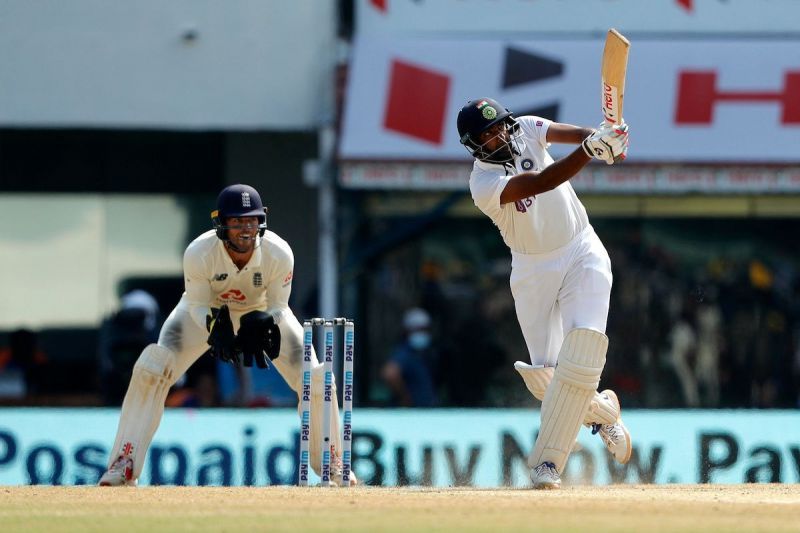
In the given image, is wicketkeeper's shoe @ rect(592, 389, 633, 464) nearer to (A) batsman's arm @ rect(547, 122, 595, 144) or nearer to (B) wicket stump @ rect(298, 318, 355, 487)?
(B) wicket stump @ rect(298, 318, 355, 487)

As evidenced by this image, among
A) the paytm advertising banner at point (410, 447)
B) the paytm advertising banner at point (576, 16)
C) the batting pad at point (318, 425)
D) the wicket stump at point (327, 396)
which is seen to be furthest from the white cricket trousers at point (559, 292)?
the paytm advertising banner at point (576, 16)

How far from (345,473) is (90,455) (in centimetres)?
308

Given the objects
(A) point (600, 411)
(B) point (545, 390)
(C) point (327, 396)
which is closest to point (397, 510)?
(B) point (545, 390)

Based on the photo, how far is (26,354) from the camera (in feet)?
51.4

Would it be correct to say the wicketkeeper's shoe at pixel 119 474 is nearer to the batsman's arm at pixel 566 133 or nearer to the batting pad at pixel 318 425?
the batting pad at pixel 318 425

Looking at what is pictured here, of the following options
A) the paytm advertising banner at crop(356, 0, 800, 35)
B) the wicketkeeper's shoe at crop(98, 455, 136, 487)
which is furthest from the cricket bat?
the paytm advertising banner at crop(356, 0, 800, 35)

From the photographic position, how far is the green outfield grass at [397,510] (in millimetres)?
6434

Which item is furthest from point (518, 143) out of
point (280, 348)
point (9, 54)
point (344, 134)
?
point (9, 54)

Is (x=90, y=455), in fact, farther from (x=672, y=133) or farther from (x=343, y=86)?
(x=672, y=133)

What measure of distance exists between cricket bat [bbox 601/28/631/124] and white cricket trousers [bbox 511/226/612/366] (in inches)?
28.8

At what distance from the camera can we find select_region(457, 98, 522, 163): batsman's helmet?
7.73 meters

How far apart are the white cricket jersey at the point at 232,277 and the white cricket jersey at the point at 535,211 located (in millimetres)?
1327

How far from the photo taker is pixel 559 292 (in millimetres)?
8055

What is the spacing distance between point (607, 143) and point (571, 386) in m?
1.15
